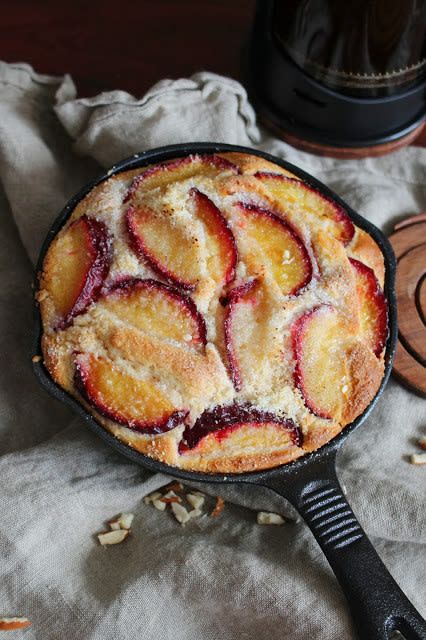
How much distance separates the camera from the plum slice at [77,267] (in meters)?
1.43

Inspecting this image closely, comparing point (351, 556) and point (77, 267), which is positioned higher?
point (77, 267)

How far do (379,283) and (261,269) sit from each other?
243 mm

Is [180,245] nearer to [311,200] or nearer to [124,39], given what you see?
[311,200]

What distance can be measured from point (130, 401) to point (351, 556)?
437mm

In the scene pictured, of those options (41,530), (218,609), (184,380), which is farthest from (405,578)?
(41,530)

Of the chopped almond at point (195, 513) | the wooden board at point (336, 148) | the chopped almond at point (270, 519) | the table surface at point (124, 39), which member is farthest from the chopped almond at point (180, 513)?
the table surface at point (124, 39)

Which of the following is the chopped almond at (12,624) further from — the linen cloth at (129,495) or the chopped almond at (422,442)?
the chopped almond at (422,442)

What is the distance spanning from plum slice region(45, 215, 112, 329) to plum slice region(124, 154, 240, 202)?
0.12m

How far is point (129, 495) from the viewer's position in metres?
1.51

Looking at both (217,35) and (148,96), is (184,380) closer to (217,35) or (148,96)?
(148,96)

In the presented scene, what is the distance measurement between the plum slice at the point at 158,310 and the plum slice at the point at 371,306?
0.31 meters

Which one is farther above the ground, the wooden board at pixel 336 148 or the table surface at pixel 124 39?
the table surface at pixel 124 39

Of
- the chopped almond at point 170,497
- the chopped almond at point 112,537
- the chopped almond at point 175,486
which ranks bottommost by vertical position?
the chopped almond at point 112,537

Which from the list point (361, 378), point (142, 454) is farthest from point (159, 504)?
point (361, 378)
